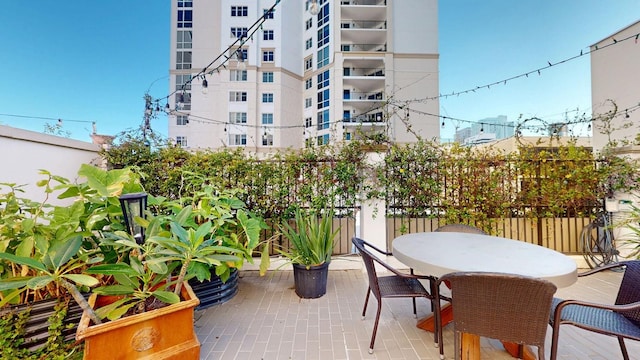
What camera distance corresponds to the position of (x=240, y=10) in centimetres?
1859

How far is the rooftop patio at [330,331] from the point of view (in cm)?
184

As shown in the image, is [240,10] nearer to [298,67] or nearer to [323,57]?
[298,67]

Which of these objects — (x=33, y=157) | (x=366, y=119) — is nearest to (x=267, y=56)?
(x=366, y=119)

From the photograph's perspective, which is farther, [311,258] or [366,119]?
[366,119]

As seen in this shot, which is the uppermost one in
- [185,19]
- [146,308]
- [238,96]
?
[185,19]

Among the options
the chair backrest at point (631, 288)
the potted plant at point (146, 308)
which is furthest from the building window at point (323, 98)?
the potted plant at point (146, 308)

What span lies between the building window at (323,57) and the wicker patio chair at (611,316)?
61.9 feet

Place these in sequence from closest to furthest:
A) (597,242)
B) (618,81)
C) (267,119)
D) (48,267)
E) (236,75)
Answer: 1. (48,267)
2. (597,242)
3. (618,81)
4. (236,75)
5. (267,119)

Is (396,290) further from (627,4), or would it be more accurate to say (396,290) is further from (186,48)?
(186,48)

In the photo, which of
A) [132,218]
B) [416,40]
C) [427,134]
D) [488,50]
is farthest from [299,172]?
[416,40]

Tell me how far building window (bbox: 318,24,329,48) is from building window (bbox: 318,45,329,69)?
18.9 inches

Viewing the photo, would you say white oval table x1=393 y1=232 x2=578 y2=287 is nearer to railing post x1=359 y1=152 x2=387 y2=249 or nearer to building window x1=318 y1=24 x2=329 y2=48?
railing post x1=359 y1=152 x2=387 y2=249

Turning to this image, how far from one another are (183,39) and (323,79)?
12058 millimetres

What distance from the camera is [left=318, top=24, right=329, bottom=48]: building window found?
18125mm
